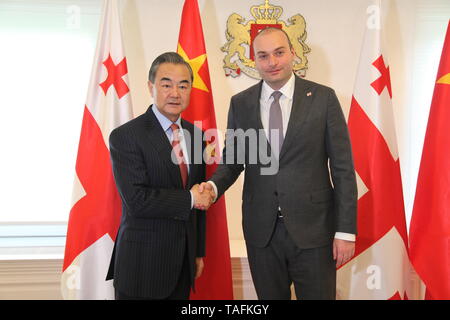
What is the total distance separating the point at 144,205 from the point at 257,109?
631 millimetres

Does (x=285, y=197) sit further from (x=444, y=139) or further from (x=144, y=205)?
(x=444, y=139)

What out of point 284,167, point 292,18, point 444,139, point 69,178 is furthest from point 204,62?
point 444,139

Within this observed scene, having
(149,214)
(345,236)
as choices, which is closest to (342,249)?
(345,236)

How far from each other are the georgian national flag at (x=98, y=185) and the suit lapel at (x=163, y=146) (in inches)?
28.5

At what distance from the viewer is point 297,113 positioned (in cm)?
184

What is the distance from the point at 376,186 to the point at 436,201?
13.4 inches

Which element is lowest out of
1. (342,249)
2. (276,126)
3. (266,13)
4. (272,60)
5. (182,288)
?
(182,288)

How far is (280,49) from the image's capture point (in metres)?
1.85

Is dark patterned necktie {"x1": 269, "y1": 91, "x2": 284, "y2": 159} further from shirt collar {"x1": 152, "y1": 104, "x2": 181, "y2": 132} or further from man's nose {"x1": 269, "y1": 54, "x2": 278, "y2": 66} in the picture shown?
shirt collar {"x1": 152, "y1": 104, "x2": 181, "y2": 132}

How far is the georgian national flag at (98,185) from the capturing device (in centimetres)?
245

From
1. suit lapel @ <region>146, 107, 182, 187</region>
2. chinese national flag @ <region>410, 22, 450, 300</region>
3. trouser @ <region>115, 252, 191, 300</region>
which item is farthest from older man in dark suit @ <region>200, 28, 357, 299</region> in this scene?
chinese national flag @ <region>410, 22, 450, 300</region>

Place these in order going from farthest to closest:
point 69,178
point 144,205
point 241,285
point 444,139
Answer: point 69,178, point 241,285, point 444,139, point 144,205

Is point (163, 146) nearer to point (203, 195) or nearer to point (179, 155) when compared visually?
point (179, 155)

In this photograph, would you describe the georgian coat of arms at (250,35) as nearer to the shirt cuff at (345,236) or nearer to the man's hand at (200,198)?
the man's hand at (200,198)
